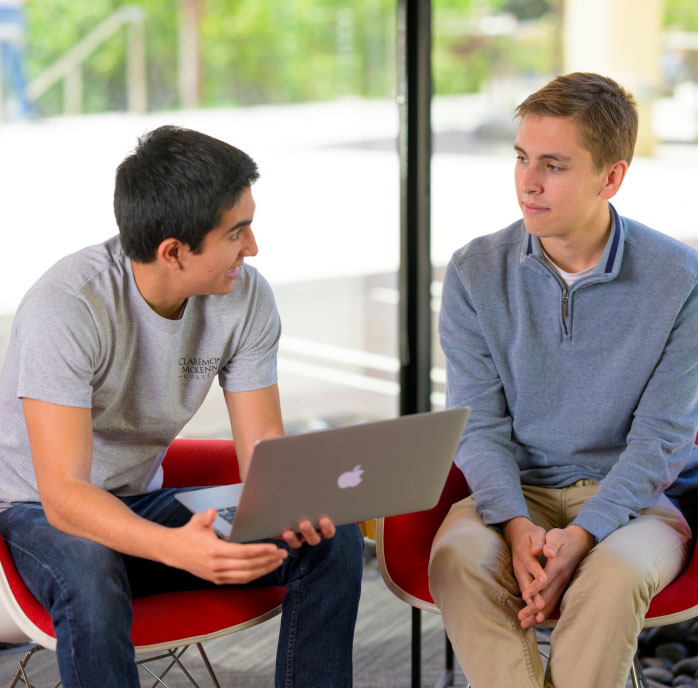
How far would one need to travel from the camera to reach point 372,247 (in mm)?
4219

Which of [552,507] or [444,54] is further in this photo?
[444,54]

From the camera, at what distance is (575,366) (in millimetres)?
2271

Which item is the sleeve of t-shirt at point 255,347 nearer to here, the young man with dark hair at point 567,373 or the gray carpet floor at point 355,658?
the young man with dark hair at point 567,373

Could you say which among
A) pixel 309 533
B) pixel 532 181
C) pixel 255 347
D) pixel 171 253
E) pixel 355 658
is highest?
pixel 532 181

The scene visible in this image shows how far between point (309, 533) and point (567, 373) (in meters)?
0.75

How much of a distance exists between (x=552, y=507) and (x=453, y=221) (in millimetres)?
1960

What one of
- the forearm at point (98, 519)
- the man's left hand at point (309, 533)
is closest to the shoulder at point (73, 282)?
the forearm at point (98, 519)

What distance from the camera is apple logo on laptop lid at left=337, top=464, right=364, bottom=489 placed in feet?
5.78

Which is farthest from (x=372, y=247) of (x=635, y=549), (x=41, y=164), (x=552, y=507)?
(x=635, y=549)

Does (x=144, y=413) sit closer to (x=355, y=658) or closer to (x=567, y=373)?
(x=567, y=373)

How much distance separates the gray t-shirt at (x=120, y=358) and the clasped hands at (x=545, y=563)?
2.06 ft

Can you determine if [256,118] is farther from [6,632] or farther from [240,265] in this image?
[6,632]

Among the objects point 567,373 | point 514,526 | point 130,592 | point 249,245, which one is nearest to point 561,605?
point 514,526

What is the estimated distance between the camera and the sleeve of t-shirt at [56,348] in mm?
1882
